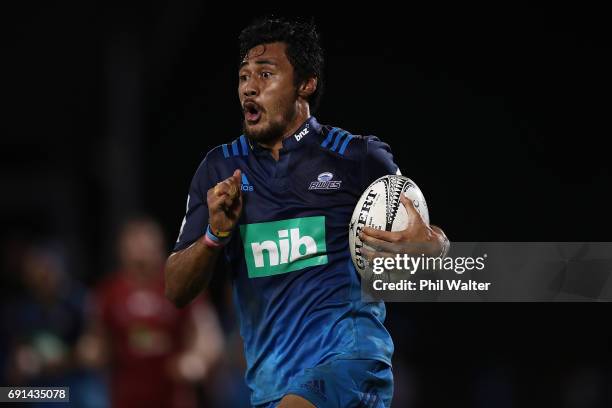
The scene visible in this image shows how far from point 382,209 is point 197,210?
879mm

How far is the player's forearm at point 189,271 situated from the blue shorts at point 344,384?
0.59 meters

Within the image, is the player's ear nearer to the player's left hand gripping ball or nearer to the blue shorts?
the player's left hand gripping ball

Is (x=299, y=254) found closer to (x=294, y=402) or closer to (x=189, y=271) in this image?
(x=189, y=271)

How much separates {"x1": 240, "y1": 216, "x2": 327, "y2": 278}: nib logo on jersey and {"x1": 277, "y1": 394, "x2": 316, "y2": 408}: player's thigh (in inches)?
22.6

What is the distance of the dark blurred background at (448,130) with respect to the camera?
10.8 metres

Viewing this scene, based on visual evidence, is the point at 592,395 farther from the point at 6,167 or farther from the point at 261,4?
the point at 6,167

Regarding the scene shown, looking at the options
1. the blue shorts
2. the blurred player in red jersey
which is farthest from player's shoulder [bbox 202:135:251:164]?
the blurred player in red jersey

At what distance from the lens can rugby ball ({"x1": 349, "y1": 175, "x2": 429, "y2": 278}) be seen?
13.5 ft

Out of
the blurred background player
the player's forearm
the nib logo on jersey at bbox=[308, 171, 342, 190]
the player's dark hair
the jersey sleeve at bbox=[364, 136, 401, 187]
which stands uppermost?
the player's dark hair

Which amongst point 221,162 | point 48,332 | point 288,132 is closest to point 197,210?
point 221,162

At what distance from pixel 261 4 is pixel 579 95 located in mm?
4931

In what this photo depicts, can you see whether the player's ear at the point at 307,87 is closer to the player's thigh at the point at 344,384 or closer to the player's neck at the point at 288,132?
the player's neck at the point at 288,132

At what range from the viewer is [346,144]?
4.49 meters

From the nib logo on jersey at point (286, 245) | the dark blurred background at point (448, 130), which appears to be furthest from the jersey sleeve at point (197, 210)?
the dark blurred background at point (448, 130)
